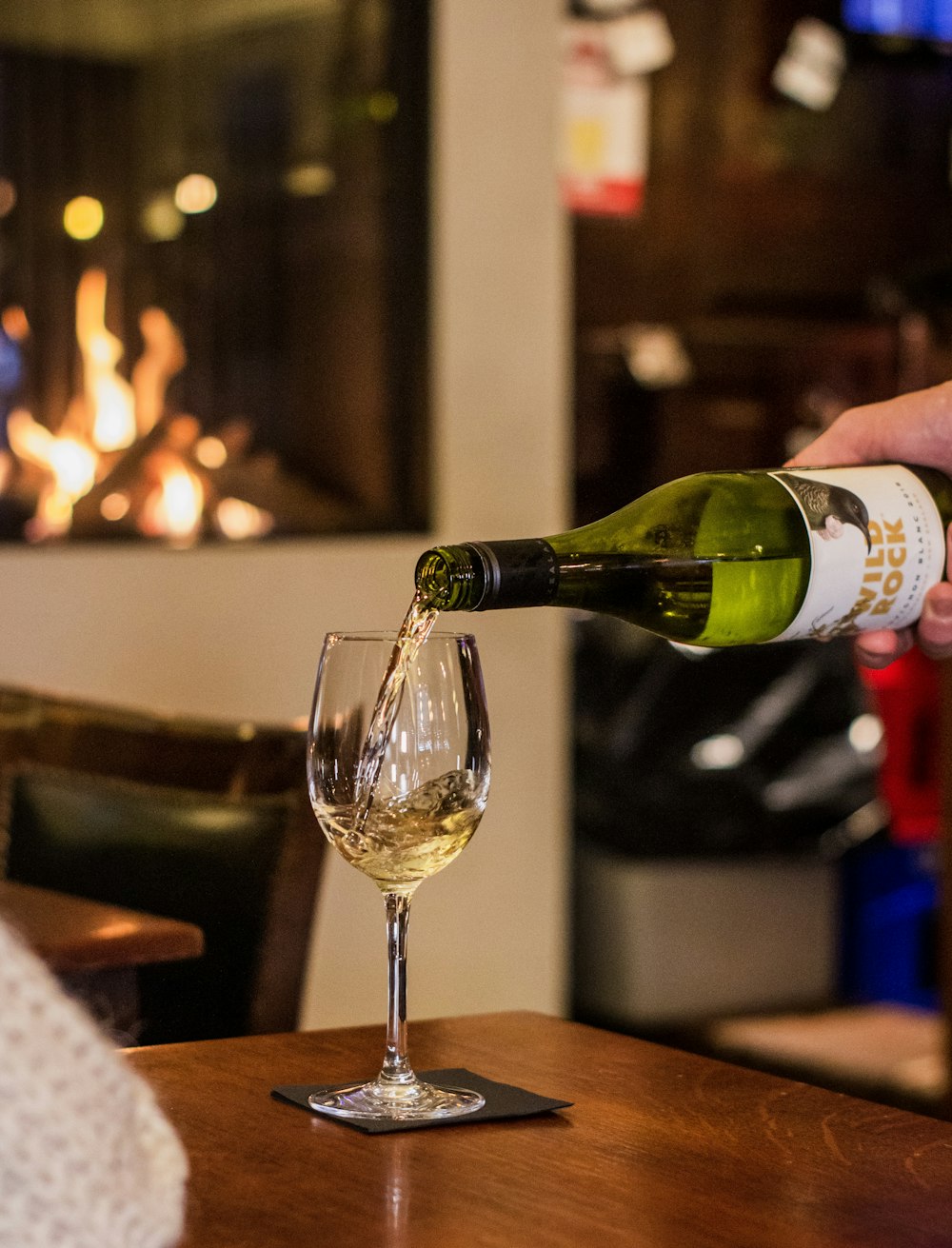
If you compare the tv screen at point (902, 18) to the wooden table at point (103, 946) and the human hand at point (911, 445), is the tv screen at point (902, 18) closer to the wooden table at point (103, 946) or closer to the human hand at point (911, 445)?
the human hand at point (911, 445)

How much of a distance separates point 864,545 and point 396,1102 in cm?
41

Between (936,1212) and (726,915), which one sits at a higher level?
(936,1212)

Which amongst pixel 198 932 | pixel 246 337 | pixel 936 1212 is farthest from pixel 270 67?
pixel 936 1212

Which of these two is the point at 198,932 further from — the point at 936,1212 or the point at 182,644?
the point at 182,644

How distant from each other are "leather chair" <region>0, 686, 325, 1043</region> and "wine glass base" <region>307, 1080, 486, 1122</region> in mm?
447

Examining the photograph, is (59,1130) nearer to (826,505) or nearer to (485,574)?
(485,574)

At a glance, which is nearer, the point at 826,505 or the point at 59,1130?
the point at 59,1130

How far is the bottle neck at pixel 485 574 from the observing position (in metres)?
0.81

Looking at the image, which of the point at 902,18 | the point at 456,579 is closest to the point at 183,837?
the point at 456,579

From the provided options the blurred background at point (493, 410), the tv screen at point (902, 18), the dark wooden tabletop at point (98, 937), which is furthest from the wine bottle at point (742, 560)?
the tv screen at point (902, 18)

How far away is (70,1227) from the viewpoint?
0.46 metres

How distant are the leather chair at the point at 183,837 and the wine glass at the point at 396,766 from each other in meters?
0.45

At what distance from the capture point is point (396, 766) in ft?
2.53

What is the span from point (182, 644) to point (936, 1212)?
5.95 ft
